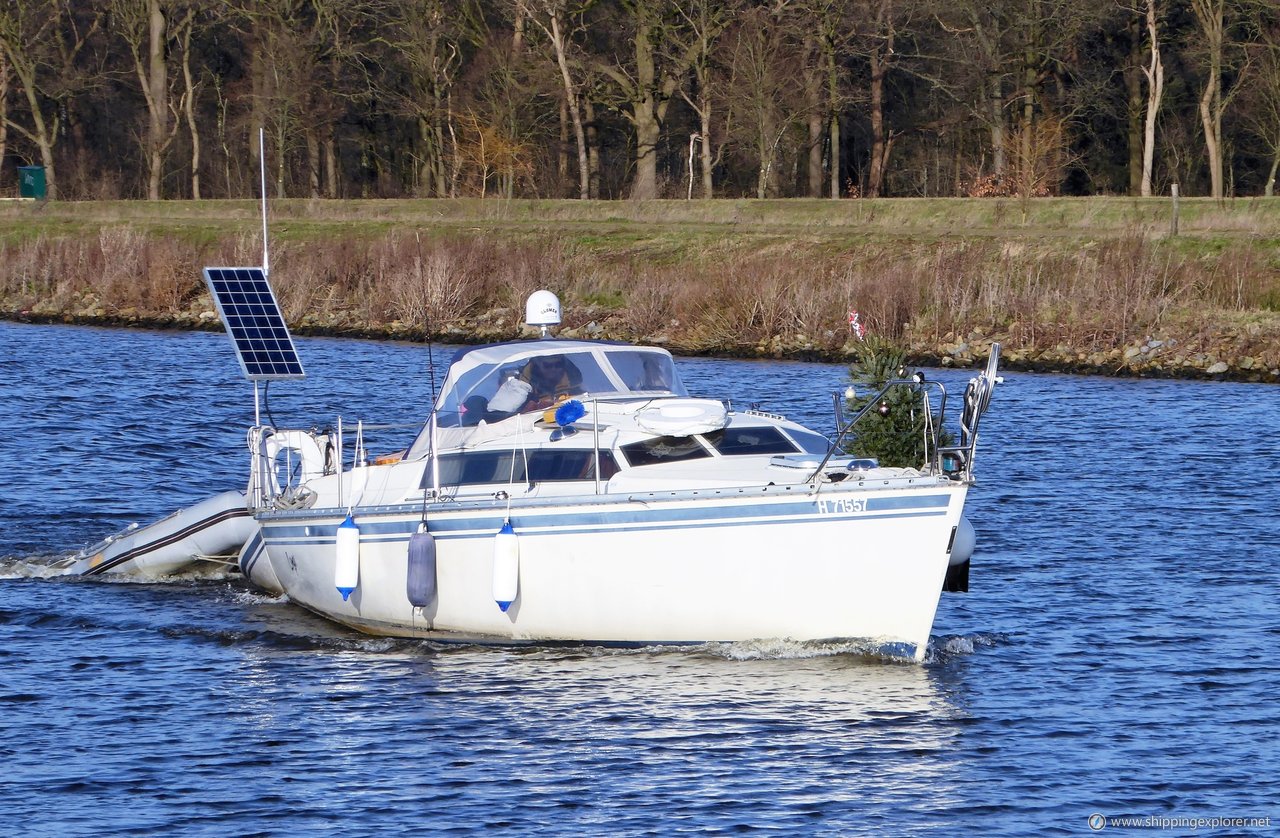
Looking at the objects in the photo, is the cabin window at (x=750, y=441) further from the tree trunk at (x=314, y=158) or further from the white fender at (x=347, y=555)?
the tree trunk at (x=314, y=158)

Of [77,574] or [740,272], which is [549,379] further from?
[740,272]

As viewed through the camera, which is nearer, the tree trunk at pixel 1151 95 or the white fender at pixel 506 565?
the white fender at pixel 506 565

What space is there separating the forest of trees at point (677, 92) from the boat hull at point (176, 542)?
37.9 metres

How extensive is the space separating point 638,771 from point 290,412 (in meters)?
22.3

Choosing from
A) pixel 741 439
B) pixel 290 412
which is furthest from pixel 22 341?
pixel 741 439

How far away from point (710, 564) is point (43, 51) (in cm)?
6380

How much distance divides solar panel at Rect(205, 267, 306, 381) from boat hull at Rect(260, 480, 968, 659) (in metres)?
3.72

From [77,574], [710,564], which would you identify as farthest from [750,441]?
[77,574]

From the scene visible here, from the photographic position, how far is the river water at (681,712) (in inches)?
507

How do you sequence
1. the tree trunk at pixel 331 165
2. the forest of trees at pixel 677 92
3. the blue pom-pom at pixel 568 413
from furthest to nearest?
the tree trunk at pixel 331 165 → the forest of trees at pixel 677 92 → the blue pom-pom at pixel 568 413

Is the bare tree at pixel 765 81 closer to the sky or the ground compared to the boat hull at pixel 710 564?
closer to the sky

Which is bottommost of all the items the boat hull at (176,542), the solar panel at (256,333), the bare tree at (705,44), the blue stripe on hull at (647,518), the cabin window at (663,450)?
the boat hull at (176,542)

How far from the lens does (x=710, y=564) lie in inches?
604

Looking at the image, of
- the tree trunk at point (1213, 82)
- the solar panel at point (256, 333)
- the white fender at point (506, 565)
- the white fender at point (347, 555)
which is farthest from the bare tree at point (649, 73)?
the white fender at point (506, 565)
